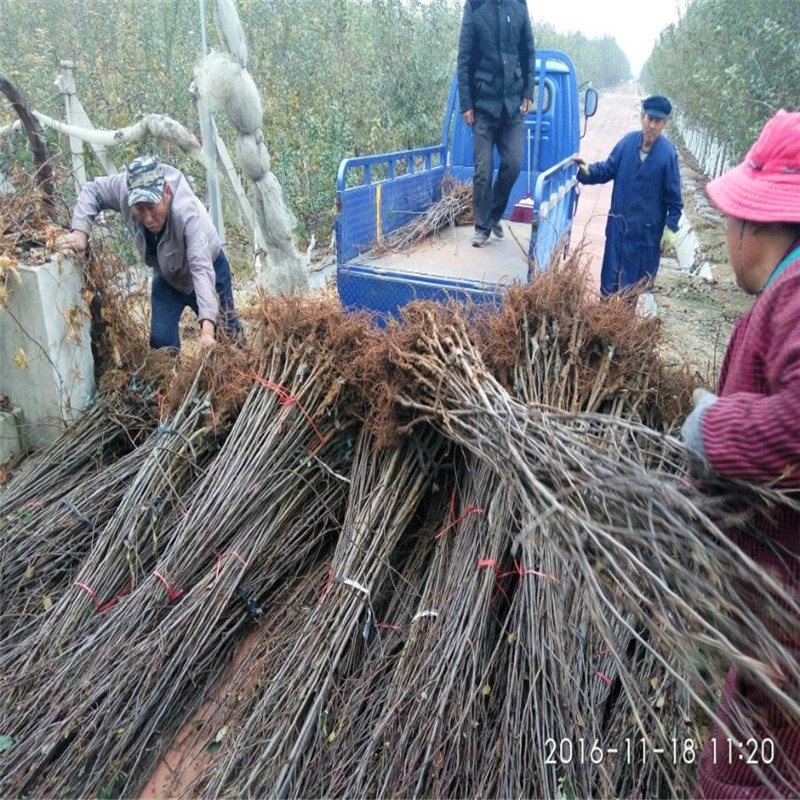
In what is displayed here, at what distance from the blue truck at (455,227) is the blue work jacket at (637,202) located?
0.41 meters

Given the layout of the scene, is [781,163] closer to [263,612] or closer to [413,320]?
[413,320]

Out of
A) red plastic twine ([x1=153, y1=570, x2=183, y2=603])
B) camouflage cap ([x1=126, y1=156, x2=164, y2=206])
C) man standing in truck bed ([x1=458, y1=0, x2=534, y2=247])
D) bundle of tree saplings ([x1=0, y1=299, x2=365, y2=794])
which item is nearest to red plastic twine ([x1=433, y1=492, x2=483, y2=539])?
bundle of tree saplings ([x1=0, y1=299, x2=365, y2=794])

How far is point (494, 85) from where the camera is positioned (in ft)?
16.4

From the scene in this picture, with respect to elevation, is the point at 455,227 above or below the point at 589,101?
below

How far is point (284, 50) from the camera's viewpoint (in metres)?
10.2

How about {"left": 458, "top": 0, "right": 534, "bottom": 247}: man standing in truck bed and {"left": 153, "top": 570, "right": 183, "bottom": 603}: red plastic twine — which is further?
{"left": 458, "top": 0, "right": 534, "bottom": 247}: man standing in truck bed

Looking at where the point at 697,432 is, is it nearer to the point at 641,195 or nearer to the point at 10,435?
the point at 10,435

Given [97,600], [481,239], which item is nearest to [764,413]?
[97,600]

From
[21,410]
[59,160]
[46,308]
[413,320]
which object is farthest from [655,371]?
[59,160]

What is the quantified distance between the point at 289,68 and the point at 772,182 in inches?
394

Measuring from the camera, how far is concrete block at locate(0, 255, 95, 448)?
3.57 m

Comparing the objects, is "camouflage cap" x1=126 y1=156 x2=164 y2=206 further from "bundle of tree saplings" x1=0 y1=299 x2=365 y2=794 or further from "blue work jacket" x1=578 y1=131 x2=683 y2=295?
"blue work jacket" x1=578 y1=131 x2=683 y2=295

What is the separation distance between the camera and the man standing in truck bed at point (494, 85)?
4.89 m

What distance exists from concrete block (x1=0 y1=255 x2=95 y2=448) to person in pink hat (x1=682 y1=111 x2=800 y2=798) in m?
3.40
